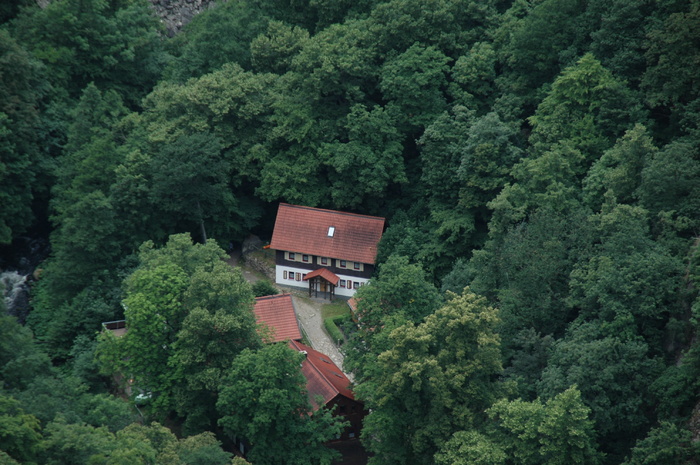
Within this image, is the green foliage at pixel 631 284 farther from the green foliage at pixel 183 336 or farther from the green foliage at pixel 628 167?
the green foliage at pixel 183 336

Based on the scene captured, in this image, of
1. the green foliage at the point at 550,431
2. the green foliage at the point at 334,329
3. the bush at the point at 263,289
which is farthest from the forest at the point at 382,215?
the bush at the point at 263,289

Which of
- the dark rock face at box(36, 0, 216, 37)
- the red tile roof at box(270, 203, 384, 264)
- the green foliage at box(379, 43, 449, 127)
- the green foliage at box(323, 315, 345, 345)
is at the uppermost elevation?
the dark rock face at box(36, 0, 216, 37)

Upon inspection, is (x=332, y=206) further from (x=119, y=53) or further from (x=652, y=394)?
(x=652, y=394)

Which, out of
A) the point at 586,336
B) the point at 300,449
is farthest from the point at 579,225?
the point at 300,449

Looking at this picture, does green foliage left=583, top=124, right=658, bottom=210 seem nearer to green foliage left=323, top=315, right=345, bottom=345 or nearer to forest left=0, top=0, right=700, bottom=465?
forest left=0, top=0, right=700, bottom=465

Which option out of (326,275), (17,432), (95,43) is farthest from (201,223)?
(17,432)

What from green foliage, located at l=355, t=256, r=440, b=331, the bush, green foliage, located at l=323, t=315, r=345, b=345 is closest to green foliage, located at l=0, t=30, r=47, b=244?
the bush
